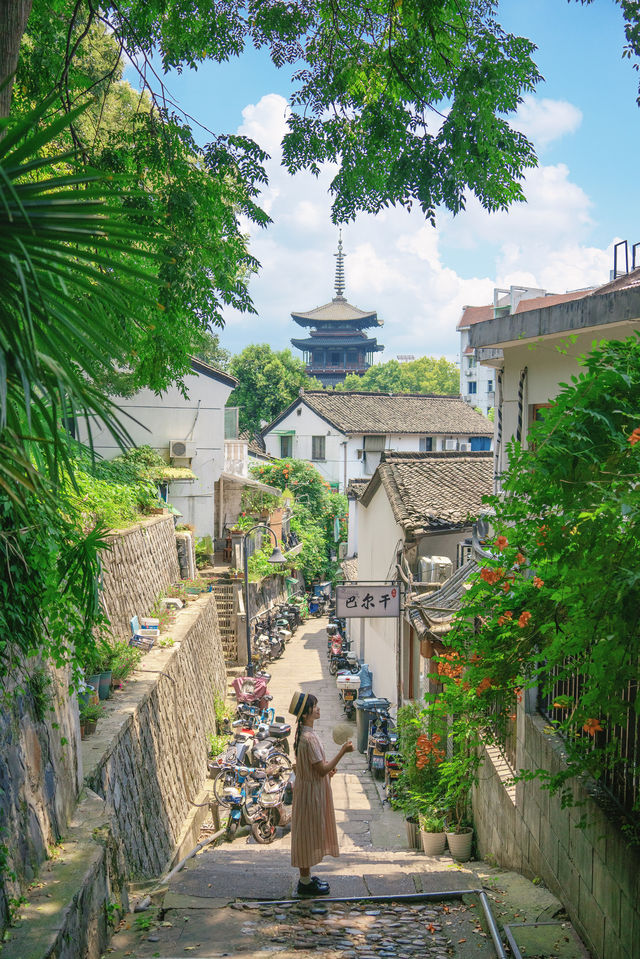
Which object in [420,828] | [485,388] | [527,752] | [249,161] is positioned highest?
[485,388]

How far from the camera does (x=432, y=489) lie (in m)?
17.1

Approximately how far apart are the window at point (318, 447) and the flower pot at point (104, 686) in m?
30.8

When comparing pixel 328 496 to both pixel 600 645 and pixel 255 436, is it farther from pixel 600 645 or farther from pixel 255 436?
pixel 600 645

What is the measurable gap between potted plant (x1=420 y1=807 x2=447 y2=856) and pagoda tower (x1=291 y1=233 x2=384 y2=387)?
63.0m

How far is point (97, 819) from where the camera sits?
6.39 m

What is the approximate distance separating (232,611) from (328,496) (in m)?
14.2

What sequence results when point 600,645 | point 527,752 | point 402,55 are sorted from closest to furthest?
1. point 600,645
2. point 527,752
3. point 402,55

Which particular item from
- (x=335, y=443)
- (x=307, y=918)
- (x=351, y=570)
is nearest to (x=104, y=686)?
(x=307, y=918)

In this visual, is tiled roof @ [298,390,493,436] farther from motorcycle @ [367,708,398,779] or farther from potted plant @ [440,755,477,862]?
potted plant @ [440,755,477,862]

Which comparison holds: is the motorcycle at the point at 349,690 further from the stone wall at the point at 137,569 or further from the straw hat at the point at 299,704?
the straw hat at the point at 299,704

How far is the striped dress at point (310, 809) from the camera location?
237 inches

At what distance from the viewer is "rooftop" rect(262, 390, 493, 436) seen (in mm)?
39188

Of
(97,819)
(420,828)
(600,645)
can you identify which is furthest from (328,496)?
(600,645)

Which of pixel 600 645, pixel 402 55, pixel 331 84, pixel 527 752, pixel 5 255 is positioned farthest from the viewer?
pixel 331 84
